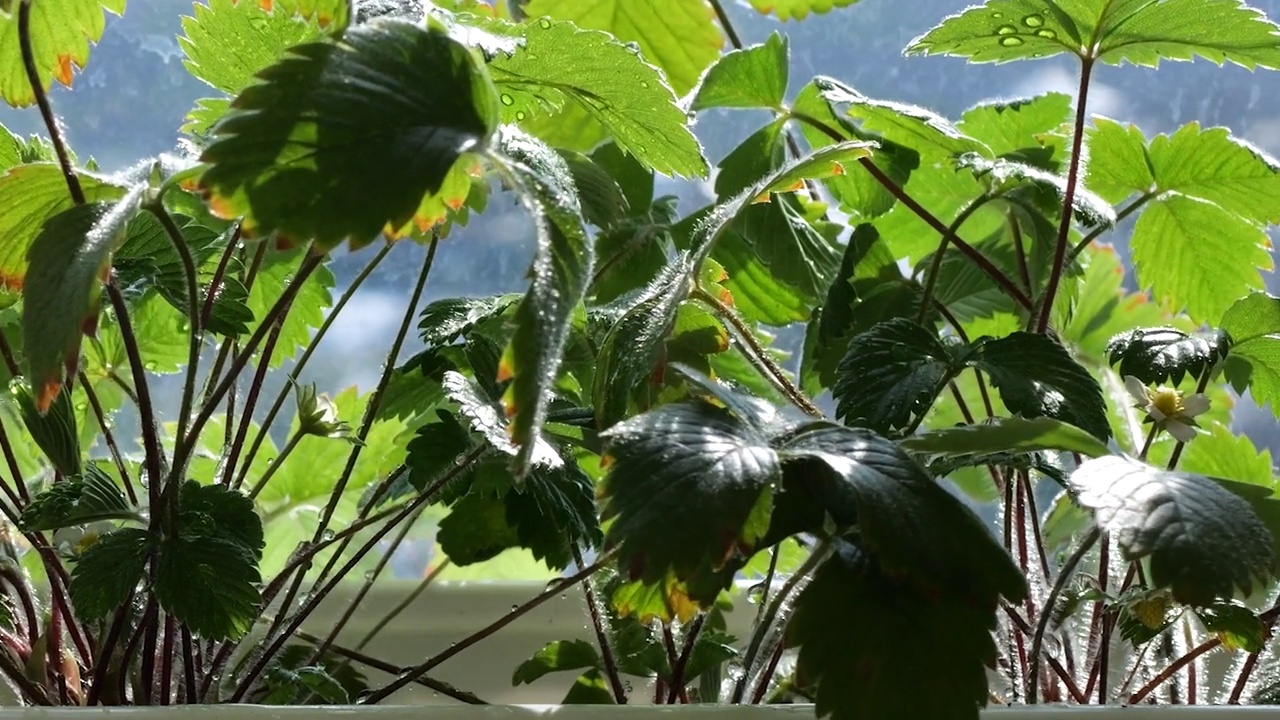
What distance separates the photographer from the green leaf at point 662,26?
0.67 metres

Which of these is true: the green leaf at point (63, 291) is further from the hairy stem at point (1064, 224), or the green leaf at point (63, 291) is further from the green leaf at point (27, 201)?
the hairy stem at point (1064, 224)

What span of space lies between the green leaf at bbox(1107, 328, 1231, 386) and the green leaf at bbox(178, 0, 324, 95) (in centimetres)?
42

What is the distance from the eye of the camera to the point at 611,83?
0.46 m

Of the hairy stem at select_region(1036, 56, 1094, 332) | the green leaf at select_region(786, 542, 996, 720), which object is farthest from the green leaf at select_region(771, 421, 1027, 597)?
the hairy stem at select_region(1036, 56, 1094, 332)

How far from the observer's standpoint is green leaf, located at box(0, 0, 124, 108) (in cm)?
47

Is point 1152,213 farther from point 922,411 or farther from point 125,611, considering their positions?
point 125,611

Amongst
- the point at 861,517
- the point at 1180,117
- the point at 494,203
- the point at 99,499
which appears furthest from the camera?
the point at 1180,117

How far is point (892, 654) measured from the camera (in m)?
0.33

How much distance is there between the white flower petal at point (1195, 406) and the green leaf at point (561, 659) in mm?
323

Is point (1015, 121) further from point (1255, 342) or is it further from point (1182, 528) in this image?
point (1182, 528)

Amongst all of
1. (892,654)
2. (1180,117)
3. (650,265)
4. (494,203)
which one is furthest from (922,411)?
(1180,117)

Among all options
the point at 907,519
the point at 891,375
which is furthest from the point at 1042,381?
the point at 907,519

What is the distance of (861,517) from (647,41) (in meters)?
0.45

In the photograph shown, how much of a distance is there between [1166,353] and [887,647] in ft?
0.86
